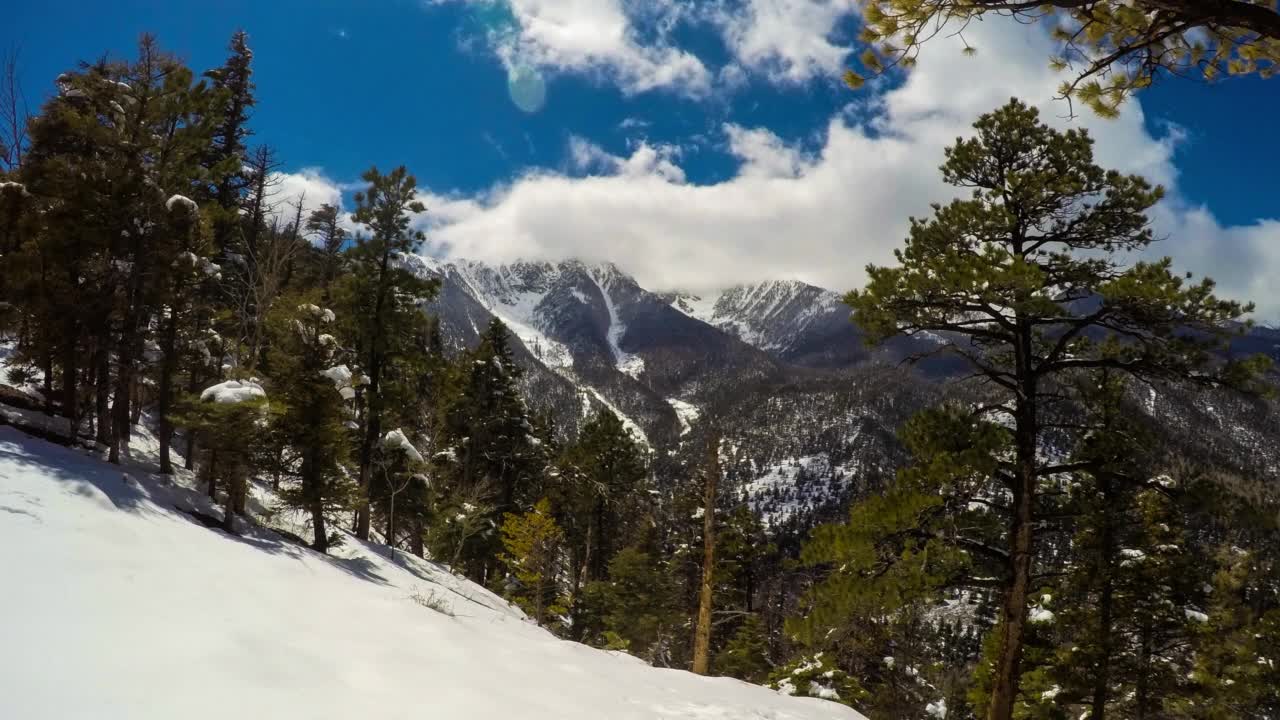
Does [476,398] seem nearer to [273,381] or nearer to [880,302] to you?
[273,381]

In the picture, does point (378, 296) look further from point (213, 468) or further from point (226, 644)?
point (226, 644)

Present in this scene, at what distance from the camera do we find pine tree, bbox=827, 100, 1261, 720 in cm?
814

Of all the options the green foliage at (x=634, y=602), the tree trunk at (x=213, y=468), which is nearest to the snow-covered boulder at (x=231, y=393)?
the tree trunk at (x=213, y=468)

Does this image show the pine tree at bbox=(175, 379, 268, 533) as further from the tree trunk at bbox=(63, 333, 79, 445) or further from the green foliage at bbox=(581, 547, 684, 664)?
the green foliage at bbox=(581, 547, 684, 664)

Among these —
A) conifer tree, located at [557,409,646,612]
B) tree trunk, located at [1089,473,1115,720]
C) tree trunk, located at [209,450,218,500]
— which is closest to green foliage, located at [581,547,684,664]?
conifer tree, located at [557,409,646,612]

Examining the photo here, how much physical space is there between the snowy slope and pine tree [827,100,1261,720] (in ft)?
8.71

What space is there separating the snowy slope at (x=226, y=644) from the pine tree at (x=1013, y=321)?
2.65 m

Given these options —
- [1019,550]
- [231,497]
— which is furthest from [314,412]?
[1019,550]

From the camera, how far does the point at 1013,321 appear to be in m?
9.35

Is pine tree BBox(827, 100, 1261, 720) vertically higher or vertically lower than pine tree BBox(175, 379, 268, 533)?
higher

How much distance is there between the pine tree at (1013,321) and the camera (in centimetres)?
814

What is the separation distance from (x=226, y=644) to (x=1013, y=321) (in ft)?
34.1

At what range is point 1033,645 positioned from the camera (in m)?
16.8

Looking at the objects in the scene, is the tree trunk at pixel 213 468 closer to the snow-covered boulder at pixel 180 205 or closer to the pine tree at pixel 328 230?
the snow-covered boulder at pixel 180 205
